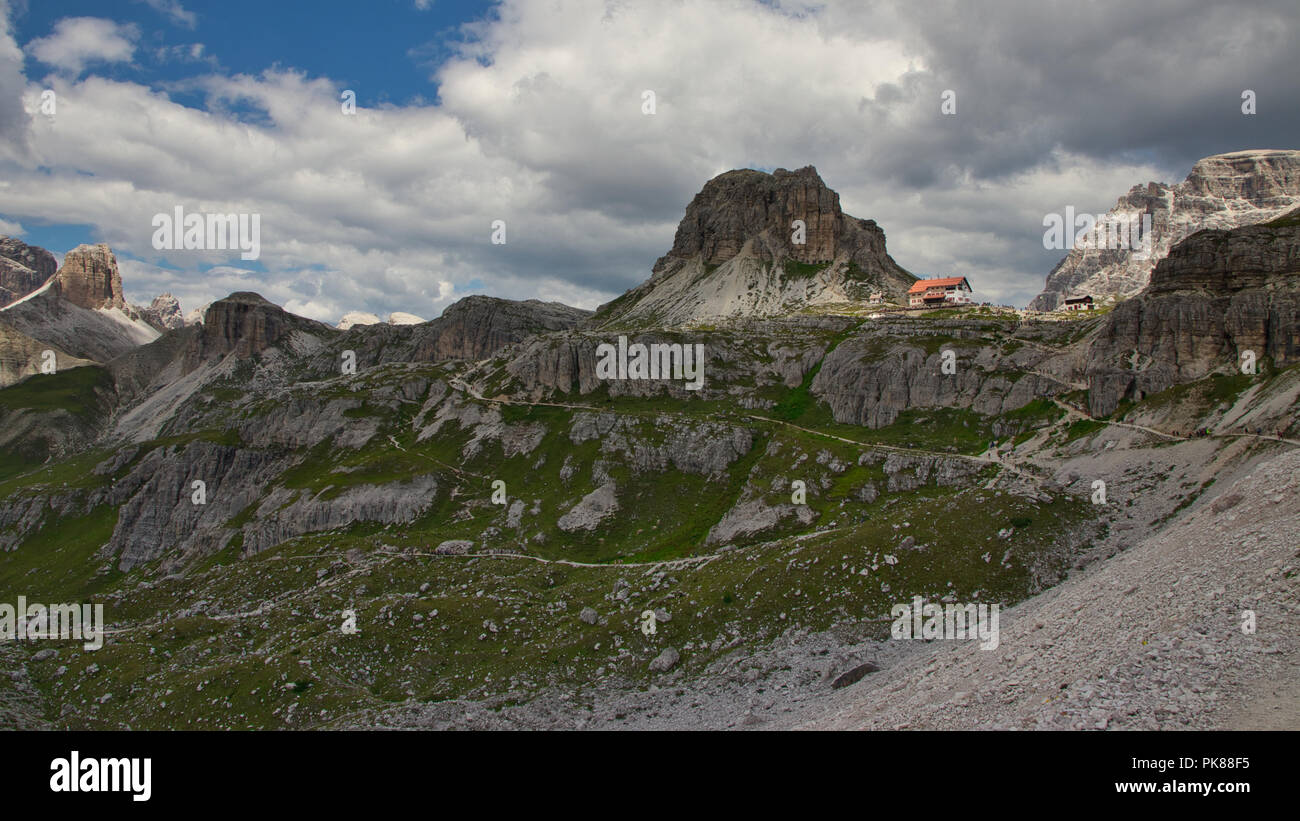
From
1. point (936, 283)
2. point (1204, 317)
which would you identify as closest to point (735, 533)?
point (1204, 317)

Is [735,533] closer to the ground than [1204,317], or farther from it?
closer to the ground

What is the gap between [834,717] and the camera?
39375mm

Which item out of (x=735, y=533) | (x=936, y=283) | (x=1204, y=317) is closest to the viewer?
(x=735, y=533)

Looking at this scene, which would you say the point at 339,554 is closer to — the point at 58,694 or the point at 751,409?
the point at 58,694

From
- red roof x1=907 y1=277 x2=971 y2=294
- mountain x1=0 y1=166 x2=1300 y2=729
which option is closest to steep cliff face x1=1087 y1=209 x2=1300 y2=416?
mountain x1=0 y1=166 x2=1300 y2=729

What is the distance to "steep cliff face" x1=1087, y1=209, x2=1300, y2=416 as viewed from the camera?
89.6 meters

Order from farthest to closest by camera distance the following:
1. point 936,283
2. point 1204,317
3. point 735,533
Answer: point 936,283
point 1204,317
point 735,533

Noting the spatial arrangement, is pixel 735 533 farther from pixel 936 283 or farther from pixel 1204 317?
pixel 936 283

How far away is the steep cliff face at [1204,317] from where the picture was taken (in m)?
89.6

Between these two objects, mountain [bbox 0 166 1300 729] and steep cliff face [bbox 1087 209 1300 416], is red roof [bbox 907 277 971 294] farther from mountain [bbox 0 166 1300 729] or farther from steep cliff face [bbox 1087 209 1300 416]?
steep cliff face [bbox 1087 209 1300 416]

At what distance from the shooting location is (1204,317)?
9519 cm

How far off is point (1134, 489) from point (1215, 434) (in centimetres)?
1201

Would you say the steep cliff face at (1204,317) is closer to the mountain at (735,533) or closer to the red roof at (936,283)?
the mountain at (735,533)
